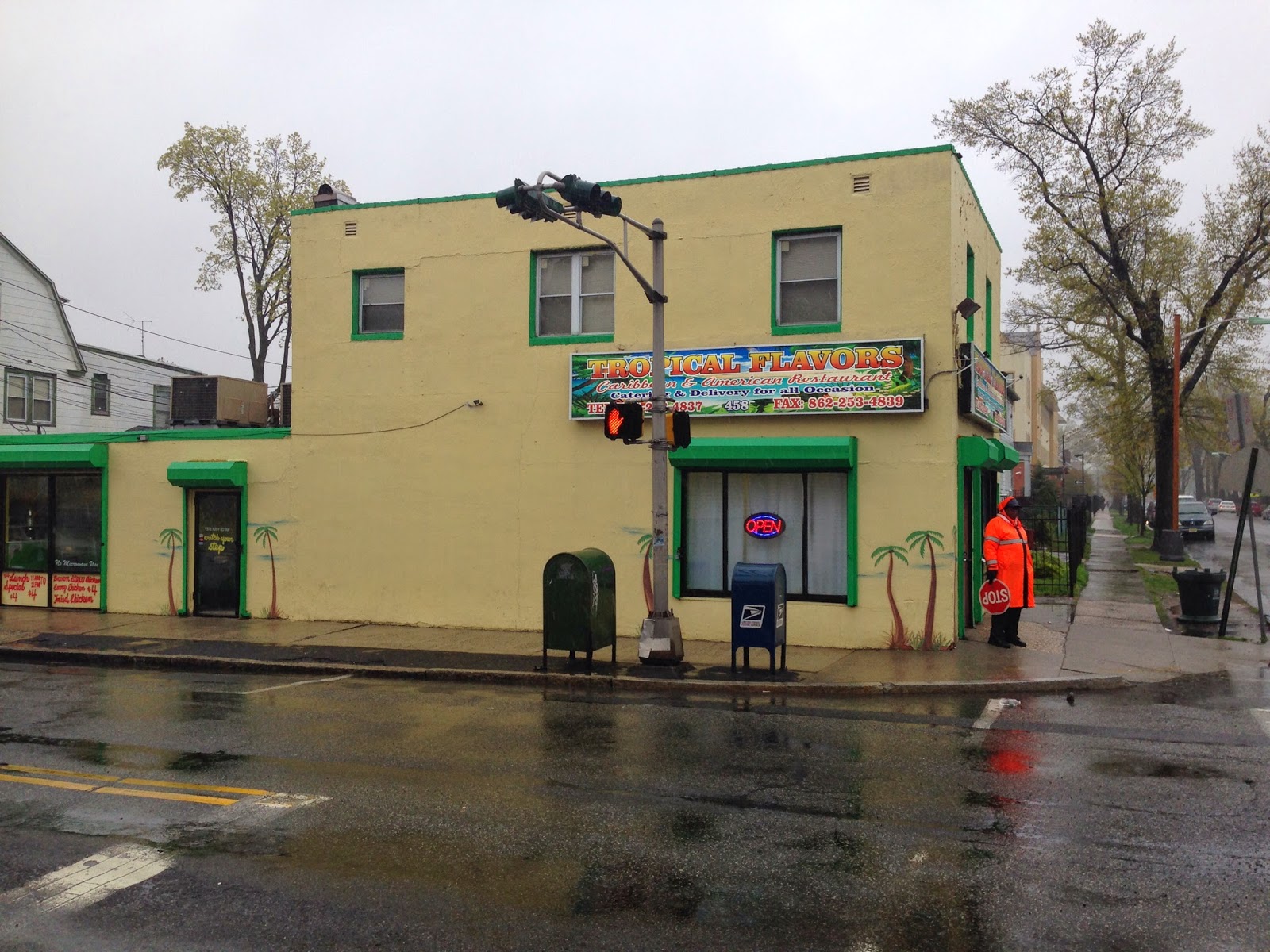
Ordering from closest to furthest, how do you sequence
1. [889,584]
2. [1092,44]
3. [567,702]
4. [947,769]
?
1. [947,769]
2. [567,702]
3. [889,584]
4. [1092,44]

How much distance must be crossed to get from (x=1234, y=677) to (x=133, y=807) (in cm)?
1125

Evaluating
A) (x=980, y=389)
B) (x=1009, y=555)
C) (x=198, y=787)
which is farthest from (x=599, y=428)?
(x=198, y=787)

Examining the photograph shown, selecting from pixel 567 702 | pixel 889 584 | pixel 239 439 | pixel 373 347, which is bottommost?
pixel 567 702

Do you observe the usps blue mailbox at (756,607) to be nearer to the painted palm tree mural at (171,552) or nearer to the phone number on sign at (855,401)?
the phone number on sign at (855,401)

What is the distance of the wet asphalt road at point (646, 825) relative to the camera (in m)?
4.77

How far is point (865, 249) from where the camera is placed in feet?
45.1

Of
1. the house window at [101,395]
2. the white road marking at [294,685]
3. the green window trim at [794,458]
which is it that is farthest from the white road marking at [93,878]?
the house window at [101,395]

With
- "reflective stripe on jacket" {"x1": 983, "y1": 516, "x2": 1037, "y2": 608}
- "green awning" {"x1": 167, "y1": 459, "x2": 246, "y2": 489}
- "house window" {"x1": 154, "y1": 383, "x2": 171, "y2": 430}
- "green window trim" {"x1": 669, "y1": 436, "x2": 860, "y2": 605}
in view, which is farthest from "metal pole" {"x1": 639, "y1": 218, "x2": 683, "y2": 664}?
"house window" {"x1": 154, "y1": 383, "x2": 171, "y2": 430}

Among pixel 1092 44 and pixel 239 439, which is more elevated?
pixel 1092 44

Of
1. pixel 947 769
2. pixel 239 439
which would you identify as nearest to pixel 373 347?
pixel 239 439

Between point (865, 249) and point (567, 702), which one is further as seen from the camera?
point (865, 249)

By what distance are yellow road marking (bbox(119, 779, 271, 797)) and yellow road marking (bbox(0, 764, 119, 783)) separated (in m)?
0.20

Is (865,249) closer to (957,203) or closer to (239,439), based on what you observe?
(957,203)

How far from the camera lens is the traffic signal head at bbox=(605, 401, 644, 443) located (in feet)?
39.0
